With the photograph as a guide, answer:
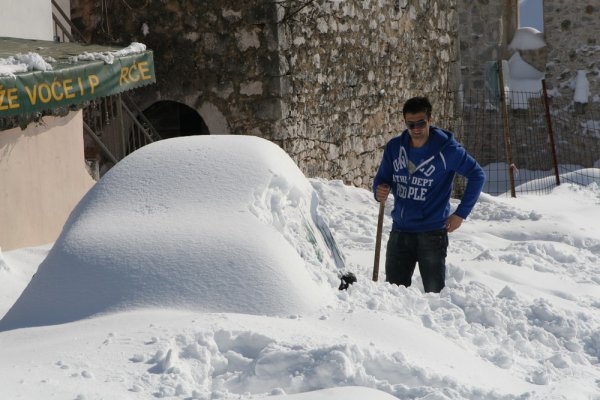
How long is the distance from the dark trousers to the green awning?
3.27 meters

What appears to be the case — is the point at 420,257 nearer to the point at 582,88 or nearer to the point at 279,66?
the point at 279,66

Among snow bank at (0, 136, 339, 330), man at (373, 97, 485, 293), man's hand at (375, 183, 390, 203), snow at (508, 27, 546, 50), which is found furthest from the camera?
snow at (508, 27, 546, 50)

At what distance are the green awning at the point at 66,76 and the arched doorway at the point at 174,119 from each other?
2168 mm

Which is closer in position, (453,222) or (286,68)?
(453,222)

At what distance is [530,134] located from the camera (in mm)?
19469

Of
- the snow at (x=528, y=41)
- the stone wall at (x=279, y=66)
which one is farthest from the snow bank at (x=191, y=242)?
the snow at (x=528, y=41)

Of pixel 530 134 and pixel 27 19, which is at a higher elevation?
pixel 27 19

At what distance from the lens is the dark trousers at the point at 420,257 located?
641 cm

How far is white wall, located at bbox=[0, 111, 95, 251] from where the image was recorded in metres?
9.09

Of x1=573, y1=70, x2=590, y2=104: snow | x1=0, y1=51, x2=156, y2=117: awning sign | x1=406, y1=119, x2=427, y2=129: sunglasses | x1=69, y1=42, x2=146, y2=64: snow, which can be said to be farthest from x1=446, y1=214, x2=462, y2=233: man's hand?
x1=573, y1=70, x2=590, y2=104: snow

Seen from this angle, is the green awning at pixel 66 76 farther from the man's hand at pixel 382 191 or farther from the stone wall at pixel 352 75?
the man's hand at pixel 382 191

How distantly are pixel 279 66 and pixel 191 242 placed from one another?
6096mm

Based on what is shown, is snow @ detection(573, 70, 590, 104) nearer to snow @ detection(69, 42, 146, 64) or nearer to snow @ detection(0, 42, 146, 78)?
snow @ detection(69, 42, 146, 64)

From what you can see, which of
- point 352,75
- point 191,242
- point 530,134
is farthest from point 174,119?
point 530,134
